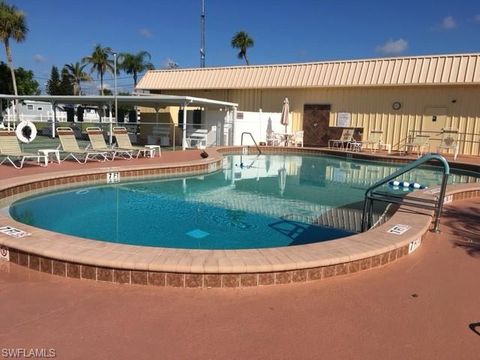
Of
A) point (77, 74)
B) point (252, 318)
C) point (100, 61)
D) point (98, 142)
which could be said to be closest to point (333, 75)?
point (98, 142)

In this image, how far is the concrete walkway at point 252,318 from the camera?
232cm

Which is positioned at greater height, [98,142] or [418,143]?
[418,143]

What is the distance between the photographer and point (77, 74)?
4875 cm

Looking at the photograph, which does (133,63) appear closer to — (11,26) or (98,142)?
(11,26)

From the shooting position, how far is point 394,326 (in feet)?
8.61

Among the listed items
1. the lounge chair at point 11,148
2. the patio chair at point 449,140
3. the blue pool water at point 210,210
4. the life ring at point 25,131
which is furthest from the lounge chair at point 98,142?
the patio chair at point 449,140

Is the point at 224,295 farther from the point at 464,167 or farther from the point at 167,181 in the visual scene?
the point at 464,167

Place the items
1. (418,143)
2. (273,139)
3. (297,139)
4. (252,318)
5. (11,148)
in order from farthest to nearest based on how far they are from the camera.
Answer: (297,139) < (273,139) < (418,143) < (11,148) < (252,318)

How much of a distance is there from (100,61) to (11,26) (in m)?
17.5

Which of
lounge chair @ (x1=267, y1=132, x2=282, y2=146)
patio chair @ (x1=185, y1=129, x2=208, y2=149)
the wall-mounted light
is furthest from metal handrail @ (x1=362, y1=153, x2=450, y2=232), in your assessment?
lounge chair @ (x1=267, y1=132, x2=282, y2=146)

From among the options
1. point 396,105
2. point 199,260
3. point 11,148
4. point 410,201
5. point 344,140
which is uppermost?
point 396,105

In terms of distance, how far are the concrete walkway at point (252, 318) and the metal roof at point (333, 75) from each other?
1395 cm

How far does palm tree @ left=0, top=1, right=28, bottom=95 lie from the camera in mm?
26922

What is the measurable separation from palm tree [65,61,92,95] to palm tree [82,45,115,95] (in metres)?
3.19
